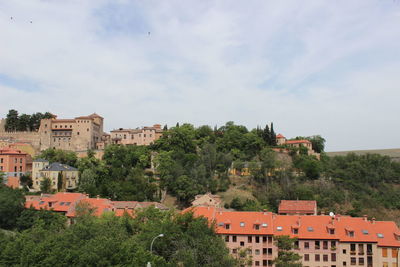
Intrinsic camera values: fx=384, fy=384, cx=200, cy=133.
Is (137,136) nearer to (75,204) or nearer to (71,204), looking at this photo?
(71,204)

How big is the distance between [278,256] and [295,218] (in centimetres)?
695

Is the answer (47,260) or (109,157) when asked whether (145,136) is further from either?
(47,260)

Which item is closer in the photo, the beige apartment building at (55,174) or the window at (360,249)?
the window at (360,249)

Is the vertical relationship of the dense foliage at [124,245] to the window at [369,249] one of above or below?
above

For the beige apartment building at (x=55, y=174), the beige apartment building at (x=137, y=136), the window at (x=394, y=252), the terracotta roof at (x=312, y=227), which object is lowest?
the window at (x=394, y=252)

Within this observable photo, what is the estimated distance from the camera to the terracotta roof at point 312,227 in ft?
139

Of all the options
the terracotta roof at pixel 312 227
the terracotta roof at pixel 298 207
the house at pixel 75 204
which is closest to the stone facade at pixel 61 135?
the house at pixel 75 204

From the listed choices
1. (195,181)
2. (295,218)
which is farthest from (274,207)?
(295,218)

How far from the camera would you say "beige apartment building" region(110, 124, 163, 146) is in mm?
92688

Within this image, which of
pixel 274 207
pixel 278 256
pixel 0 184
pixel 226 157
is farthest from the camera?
pixel 226 157

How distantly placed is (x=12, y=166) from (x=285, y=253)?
178 feet

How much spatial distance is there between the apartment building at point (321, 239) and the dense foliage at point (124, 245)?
6.87 m

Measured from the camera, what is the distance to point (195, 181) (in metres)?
67.7

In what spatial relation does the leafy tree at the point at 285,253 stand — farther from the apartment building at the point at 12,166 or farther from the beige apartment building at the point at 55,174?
the apartment building at the point at 12,166
